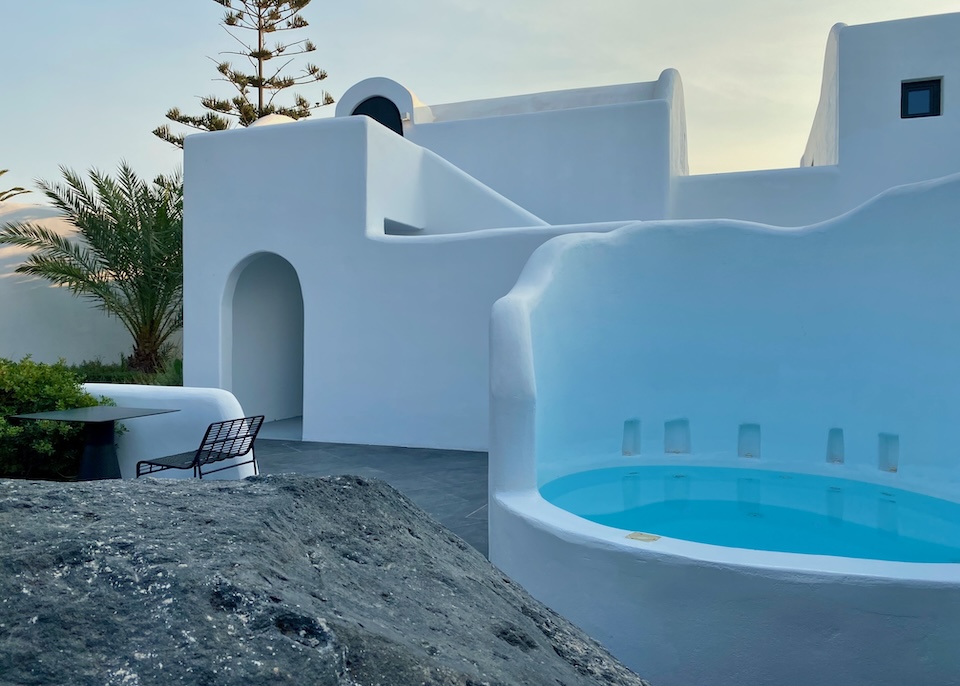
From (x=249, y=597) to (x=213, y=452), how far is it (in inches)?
254

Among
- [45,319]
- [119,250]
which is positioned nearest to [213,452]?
[119,250]

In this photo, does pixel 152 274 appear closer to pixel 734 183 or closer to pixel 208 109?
pixel 208 109

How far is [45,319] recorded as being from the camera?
16188 millimetres

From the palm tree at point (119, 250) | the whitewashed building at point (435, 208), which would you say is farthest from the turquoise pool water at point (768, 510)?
the palm tree at point (119, 250)

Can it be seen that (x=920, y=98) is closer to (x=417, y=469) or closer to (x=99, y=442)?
(x=417, y=469)

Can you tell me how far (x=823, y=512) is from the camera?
7574 millimetres

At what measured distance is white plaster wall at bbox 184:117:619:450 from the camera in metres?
10.7

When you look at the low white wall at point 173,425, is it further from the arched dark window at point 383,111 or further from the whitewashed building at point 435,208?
the arched dark window at point 383,111

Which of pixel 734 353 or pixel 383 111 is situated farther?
pixel 383 111

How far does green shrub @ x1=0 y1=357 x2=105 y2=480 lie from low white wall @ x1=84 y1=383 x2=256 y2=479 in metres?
0.48

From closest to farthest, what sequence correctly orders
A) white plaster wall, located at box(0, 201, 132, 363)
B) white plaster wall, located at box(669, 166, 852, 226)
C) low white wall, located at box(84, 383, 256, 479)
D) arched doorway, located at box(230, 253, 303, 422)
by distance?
low white wall, located at box(84, 383, 256, 479) → arched doorway, located at box(230, 253, 303, 422) → white plaster wall, located at box(669, 166, 852, 226) → white plaster wall, located at box(0, 201, 132, 363)

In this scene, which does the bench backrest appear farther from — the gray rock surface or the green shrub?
the gray rock surface

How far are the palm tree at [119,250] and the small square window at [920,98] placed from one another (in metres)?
14.7

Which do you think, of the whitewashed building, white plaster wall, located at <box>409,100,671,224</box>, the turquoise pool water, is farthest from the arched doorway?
the turquoise pool water
